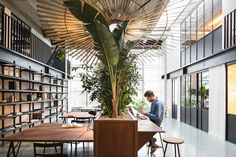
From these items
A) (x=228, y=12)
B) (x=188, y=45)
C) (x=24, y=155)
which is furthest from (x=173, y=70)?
(x=24, y=155)

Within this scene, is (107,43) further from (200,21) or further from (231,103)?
(200,21)

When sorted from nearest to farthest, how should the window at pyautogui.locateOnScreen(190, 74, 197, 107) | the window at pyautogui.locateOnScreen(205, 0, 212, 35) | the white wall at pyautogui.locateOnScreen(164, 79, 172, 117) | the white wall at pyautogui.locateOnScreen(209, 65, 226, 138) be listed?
the white wall at pyautogui.locateOnScreen(209, 65, 226, 138)
the window at pyautogui.locateOnScreen(205, 0, 212, 35)
the window at pyautogui.locateOnScreen(190, 74, 197, 107)
the white wall at pyautogui.locateOnScreen(164, 79, 172, 117)

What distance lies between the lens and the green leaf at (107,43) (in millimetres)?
2605

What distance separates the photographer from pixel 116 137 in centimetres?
279

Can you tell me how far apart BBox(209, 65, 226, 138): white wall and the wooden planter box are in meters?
6.56

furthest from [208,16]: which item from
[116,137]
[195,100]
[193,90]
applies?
[116,137]

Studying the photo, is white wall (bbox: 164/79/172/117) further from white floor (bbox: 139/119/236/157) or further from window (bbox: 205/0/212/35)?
white floor (bbox: 139/119/236/157)

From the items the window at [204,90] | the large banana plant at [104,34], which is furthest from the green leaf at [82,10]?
the window at [204,90]

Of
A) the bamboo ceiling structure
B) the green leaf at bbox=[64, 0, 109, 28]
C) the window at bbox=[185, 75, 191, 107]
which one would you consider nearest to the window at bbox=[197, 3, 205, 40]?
the window at bbox=[185, 75, 191, 107]

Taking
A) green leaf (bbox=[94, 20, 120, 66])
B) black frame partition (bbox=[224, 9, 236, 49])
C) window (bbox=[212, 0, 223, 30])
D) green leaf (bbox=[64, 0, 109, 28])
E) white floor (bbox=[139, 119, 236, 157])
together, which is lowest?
white floor (bbox=[139, 119, 236, 157])

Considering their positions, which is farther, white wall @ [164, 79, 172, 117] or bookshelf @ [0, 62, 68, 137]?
white wall @ [164, 79, 172, 117]

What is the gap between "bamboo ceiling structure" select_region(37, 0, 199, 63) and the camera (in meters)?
2.98

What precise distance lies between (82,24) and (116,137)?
4.44ft

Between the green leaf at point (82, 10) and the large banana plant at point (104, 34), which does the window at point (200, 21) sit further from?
the green leaf at point (82, 10)
